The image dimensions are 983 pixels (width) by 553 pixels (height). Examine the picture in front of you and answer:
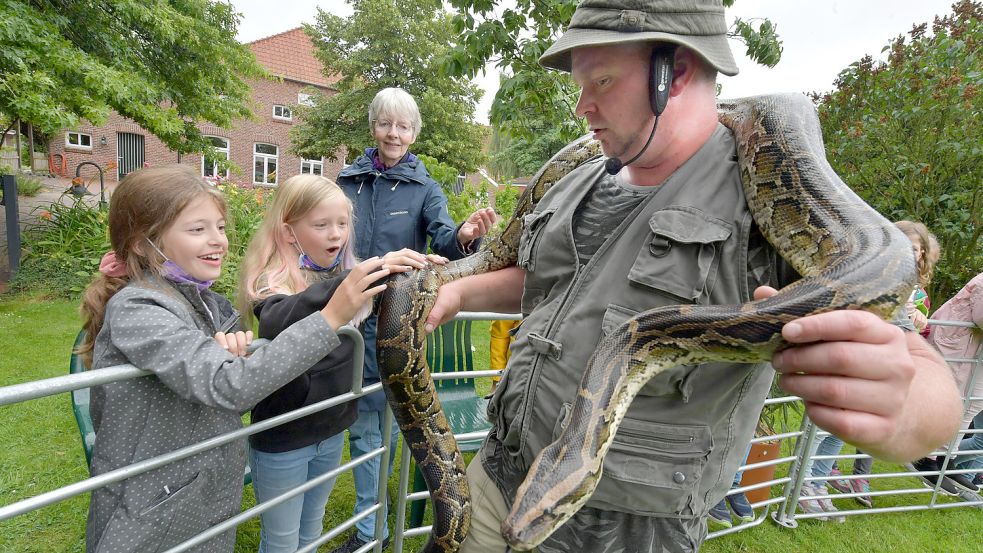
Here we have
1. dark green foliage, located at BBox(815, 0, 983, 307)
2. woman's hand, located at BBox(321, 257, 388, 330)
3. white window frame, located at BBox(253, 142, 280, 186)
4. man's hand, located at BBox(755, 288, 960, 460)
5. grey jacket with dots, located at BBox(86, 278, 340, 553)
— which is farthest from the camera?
white window frame, located at BBox(253, 142, 280, 186)

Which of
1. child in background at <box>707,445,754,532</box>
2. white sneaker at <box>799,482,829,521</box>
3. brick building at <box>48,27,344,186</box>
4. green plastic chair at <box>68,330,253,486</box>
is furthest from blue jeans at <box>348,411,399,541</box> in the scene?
brick building at <box>48,27,344,186</box>

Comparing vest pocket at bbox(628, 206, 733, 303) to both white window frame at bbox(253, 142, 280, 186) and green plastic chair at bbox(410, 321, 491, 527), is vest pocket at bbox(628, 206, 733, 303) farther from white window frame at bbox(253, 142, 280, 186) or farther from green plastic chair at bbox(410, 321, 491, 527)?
white window frame at bbox(253, 142, 280, 186)

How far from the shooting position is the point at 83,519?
443cm

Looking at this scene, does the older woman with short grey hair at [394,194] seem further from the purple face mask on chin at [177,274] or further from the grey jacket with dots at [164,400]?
the grey jacket with dots at [164,400]

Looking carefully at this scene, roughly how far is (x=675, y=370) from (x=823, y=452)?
201 inches

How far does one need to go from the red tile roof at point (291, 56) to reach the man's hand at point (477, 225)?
3306 cm

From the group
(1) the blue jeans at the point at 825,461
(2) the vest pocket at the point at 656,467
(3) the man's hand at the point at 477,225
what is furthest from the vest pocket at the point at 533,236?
(1) the blue jeans at the point at 825,461

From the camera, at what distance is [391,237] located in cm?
468

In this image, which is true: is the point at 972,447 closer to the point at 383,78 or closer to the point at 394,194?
the point at 394,194

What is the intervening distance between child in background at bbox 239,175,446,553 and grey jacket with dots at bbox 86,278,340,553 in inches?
18.0

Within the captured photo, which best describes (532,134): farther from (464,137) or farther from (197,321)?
(464,137)

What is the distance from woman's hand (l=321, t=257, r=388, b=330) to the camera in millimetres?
2588

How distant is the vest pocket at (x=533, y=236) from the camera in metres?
2.39

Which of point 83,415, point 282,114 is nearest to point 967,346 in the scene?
point 83,415
